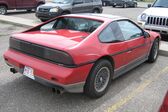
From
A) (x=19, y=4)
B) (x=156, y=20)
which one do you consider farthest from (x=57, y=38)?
(x=19, y=4)

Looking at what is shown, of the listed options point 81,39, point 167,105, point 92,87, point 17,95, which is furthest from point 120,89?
point 167,105

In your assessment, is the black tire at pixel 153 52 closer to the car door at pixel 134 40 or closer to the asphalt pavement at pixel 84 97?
the car door at pixel 134 40

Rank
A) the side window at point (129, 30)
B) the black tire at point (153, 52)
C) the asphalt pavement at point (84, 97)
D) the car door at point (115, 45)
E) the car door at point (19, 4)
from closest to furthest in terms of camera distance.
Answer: the asphalt pavement at point (84, 97) → the car door at point (115, 45) → the side window at point (129, 30) → the black tire at point (153, 52) → the car door at point (19, 4)

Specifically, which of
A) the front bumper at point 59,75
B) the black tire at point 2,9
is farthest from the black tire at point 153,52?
the black tire at point 2,9

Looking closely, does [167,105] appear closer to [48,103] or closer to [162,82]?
[48,103]

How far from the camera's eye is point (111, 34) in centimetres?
473

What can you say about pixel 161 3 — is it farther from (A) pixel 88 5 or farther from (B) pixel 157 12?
(A) pixel 88 5

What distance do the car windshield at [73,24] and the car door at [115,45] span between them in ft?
0.88

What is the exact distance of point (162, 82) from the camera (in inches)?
214

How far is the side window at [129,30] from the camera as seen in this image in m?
5.17

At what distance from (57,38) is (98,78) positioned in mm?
977

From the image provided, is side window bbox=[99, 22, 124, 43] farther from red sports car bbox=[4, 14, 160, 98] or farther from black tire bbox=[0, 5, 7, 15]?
black tire bbox=[0, 5, 7, 15]

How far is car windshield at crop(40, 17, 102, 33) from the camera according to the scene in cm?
485

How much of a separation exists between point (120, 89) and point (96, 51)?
1.16m
